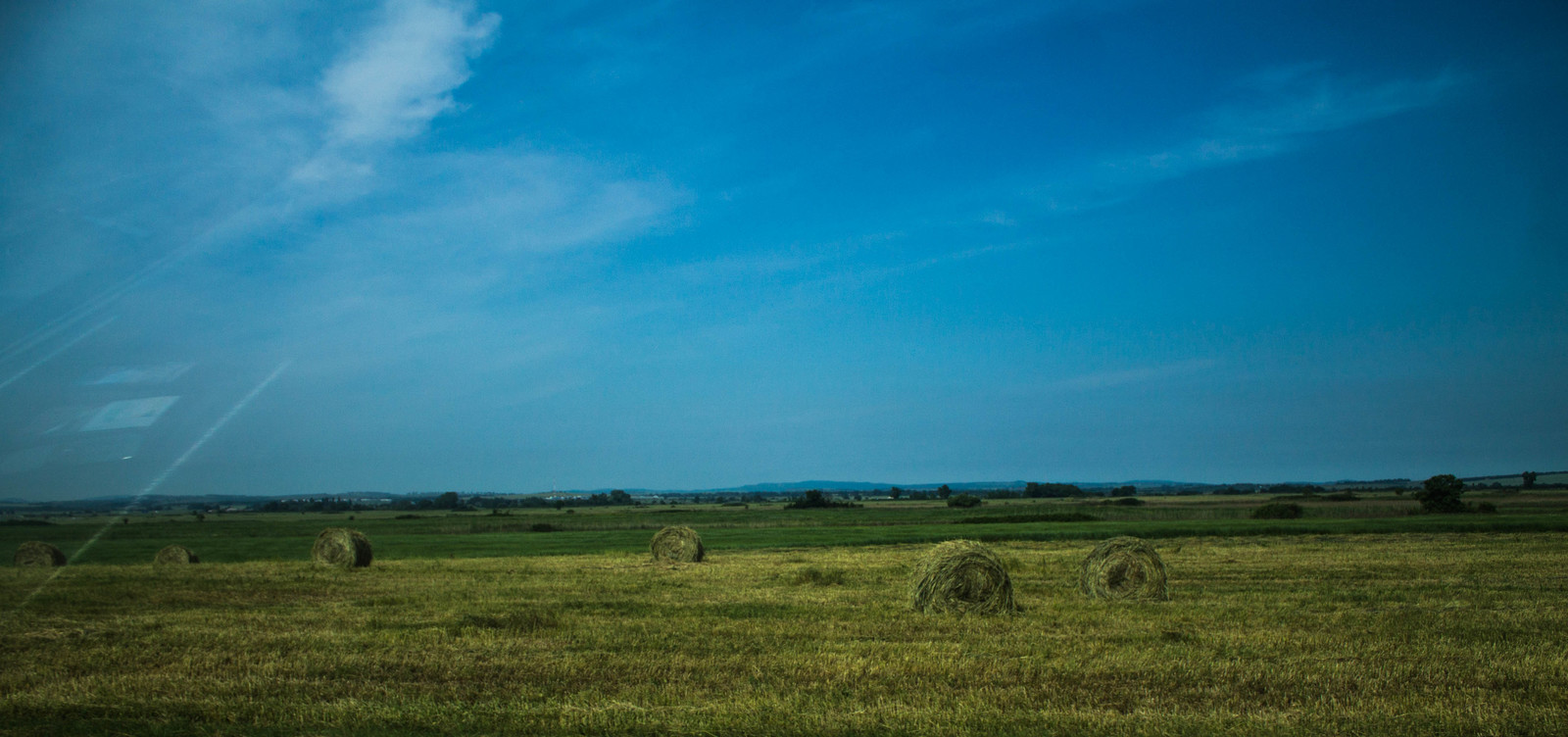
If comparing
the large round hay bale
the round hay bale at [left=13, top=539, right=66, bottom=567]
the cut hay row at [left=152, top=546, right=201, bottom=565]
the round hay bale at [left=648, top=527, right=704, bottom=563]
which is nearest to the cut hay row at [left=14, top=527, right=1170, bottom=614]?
the large round hay bale

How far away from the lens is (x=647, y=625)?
13773mm

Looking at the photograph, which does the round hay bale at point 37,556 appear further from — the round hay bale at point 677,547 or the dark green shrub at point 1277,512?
the dark green shrub at point 1277,512

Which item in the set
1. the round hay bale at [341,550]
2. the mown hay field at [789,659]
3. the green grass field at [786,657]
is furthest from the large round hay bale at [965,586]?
the round hay bale at [341,550]

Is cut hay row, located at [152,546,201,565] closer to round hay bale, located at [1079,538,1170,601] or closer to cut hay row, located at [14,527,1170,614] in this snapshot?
cut hay row, located at [14,527,1170,614]

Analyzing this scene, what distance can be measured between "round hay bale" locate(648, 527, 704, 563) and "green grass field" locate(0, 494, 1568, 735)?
769 cm

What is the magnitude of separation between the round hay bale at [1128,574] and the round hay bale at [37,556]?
31.8 m

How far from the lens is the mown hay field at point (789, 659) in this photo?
27.0ft

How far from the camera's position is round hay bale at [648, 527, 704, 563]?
29.5 meters

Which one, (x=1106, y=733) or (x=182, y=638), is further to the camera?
(x=182, y=638)

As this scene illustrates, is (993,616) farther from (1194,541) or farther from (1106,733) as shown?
(1194,541)

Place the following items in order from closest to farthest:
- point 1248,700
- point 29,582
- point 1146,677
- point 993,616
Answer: point 1248,700, point 1146,677, point 993,616, point 29,582

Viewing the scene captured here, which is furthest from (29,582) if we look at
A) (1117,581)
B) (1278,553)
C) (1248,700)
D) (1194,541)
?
(1194,541)

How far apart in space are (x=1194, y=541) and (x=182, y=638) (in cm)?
3315

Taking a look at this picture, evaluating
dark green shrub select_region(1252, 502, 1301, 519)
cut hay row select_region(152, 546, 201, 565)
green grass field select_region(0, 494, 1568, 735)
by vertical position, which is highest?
green grass field select_region(0, 494, 1568, 735)
